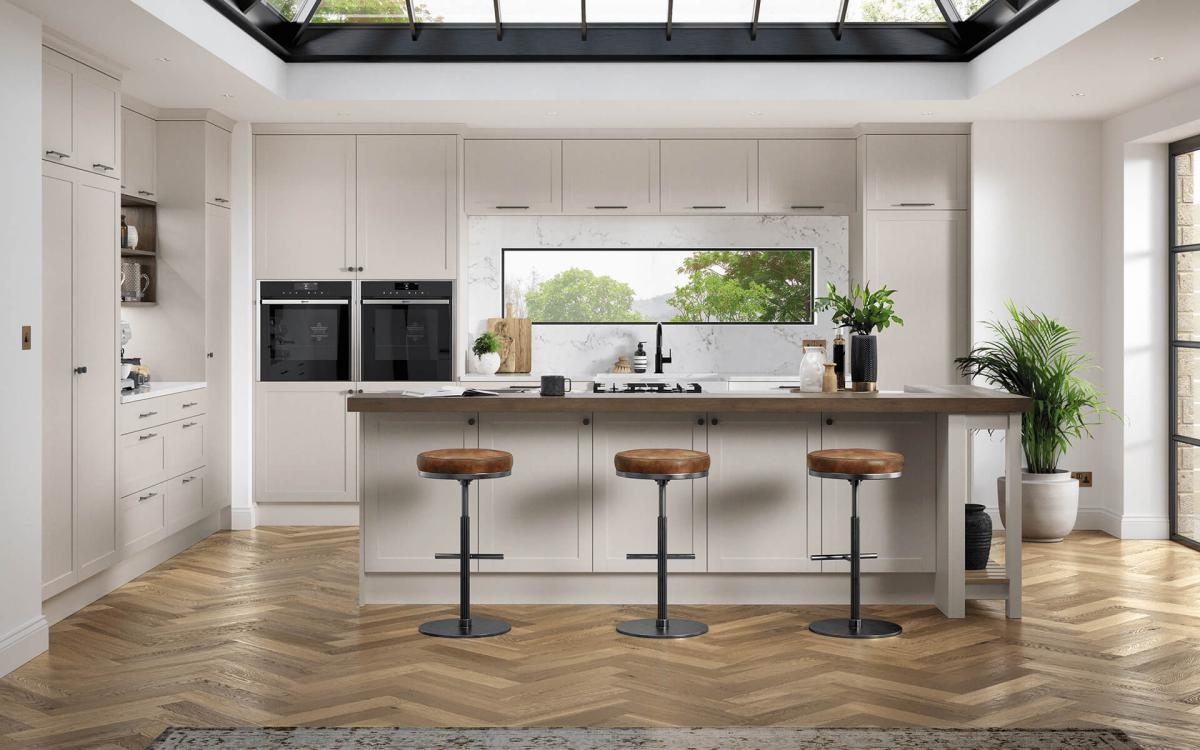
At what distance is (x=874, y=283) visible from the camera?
7.03 meters

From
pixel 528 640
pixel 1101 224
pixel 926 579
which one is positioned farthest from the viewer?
pixel 1101 224

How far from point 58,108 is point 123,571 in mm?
2290

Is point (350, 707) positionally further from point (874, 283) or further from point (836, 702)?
point (874, 283)

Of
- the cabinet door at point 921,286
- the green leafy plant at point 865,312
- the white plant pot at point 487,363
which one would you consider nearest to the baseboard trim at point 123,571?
the white plant pot at point 487,363

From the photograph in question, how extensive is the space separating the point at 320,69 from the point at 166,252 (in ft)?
4.81

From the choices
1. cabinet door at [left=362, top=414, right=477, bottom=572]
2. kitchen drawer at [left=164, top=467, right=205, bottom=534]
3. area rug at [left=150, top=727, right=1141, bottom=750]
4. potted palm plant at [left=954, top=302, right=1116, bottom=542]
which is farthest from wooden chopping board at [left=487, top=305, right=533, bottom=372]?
area rug at [left=150, top=727, right=1141, bottom=750]

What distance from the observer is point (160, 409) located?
5.91 meters

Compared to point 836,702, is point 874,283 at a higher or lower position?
higher

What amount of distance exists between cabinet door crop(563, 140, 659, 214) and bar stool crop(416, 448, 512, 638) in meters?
2.96

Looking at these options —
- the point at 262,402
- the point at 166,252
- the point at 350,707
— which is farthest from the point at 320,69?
the point at 350,707

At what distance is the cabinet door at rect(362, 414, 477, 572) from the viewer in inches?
195

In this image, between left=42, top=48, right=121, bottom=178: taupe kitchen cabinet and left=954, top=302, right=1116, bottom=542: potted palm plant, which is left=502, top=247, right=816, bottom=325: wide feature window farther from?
left=42, top=48, right=121, bottom=178: taupe kitchen cabinet

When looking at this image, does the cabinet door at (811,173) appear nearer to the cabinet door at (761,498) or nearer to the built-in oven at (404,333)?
the built-in oven at (404,333)

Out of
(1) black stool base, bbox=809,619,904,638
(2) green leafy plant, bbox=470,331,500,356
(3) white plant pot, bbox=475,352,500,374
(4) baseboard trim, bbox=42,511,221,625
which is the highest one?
(2) green leafy plant, bbox=470,331,500,356
